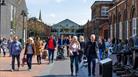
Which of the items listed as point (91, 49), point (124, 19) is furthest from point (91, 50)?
point (124, 19)

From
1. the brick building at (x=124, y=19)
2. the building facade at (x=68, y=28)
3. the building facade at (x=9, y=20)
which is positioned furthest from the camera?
the building facade at (x=68, y=28)

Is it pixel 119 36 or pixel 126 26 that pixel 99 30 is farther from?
pixel 126 26

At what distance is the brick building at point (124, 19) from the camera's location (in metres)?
52.3

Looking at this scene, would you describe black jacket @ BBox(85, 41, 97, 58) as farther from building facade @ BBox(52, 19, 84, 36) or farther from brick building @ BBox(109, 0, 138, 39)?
building facade @ BBox(52, 19, 84, 36)

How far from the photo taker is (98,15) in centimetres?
10706

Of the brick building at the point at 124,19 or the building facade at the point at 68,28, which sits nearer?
the brick building at the point at 124,19

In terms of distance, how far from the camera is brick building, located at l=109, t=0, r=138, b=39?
52.3 meters

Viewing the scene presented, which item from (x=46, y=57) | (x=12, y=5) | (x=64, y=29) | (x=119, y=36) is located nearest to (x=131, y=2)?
(x=119, y=36)

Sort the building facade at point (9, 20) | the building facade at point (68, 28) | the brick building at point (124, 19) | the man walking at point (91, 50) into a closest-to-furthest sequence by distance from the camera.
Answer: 1. the man walking at point (91, 50)
2. the brick building at point (124, 19)
3. the building facade at point (9, 20)
4. the building facade at point (68, 28)

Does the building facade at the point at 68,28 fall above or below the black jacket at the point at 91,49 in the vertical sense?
above

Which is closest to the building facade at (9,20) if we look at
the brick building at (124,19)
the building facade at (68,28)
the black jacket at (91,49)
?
the brick building at (124,19)

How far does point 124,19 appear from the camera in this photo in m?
61.3

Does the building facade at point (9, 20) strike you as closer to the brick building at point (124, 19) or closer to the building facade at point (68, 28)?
the brick building at point (124, 19)

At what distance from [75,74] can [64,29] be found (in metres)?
132
